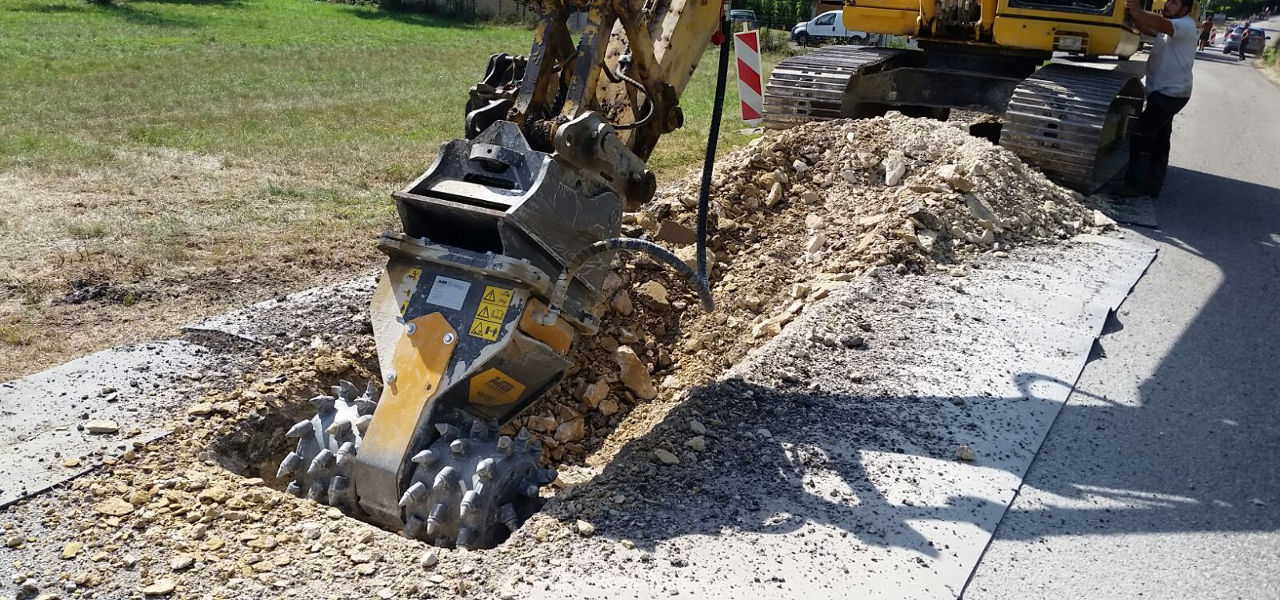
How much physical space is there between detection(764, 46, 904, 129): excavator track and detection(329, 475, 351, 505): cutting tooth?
6409 mm

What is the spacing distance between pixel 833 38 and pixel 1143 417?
22.5 meters

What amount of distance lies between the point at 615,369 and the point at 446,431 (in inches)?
65.4

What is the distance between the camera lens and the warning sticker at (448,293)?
372 cm

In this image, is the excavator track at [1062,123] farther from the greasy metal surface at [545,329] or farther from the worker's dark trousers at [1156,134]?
the greasy metal surface at [545,329]

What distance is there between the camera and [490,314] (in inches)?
144

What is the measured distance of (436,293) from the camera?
3.77m

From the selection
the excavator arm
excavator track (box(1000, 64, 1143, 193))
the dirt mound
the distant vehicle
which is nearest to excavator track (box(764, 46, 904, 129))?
the dirt mound

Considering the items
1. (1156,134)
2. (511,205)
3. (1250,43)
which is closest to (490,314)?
(511,205)

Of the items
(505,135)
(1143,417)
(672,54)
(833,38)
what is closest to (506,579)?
(505,135)

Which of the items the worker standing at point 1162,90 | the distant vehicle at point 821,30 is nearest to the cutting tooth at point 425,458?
the worker standing at point 1162,90

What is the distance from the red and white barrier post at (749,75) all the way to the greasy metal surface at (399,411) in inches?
276

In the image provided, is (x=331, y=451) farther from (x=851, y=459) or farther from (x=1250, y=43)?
(x=1250, y=43)

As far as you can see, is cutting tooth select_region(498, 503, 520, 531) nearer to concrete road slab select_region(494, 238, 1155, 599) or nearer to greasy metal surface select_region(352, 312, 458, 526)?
concrete road slab select_region(494, 238, 1155, 599)

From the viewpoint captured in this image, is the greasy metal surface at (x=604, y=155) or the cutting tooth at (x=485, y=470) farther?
the greasy metal surface at (x=604, y=155)
